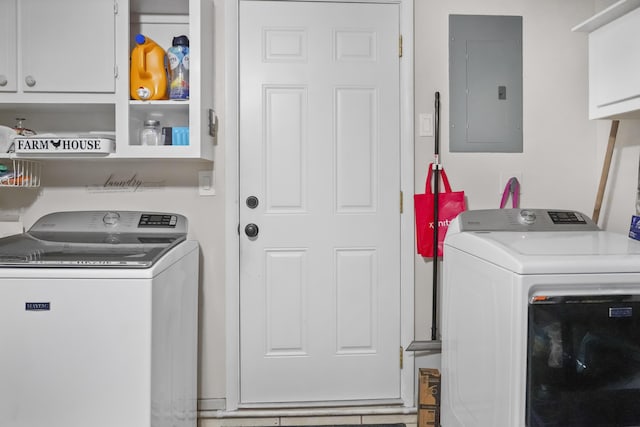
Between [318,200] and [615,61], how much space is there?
1391mm

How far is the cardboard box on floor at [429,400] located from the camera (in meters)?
2.09

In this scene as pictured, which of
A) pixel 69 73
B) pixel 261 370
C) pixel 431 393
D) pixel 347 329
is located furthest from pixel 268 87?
pixel 431 393

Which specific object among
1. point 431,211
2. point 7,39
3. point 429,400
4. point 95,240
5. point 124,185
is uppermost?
point 7,39

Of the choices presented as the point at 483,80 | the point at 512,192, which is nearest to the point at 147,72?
the point at 483,80

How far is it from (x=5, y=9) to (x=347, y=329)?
2.08m

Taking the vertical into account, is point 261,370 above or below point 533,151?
below

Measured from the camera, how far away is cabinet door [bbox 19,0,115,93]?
6.01 feet

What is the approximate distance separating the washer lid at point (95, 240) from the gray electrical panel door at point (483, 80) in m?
1.51

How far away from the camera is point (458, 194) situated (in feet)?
7.32

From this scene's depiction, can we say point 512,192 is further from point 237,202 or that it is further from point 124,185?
point 124,185

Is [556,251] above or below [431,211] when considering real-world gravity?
below

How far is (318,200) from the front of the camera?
2.23m

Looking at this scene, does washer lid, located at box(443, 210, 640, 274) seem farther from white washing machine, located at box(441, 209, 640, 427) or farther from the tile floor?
the tile floor

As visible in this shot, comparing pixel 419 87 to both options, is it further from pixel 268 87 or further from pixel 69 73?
pixel 69 73
